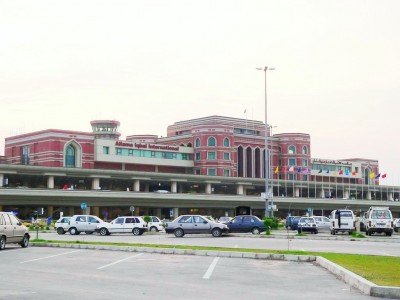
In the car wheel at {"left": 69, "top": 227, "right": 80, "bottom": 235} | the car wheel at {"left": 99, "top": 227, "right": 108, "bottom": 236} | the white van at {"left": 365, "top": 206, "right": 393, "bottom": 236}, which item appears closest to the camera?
the white van at {"left": 365, "top": 206, "right": 393, "bottom": 236}

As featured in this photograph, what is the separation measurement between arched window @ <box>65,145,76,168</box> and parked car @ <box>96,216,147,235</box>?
5883cm

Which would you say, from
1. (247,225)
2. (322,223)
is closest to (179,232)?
(247,225)

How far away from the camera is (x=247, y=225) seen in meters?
42.1

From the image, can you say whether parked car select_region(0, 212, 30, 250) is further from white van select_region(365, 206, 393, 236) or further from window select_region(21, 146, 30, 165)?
window select_region(21, 146, 30, 165)

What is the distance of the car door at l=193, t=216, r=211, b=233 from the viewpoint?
38.0m

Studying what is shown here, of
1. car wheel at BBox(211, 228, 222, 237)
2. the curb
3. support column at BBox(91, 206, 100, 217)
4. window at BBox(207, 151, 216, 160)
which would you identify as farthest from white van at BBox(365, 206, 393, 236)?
window at BBox(207, 151, 216, 160)

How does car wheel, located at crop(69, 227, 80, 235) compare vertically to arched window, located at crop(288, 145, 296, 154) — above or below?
below

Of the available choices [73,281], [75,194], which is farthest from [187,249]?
[75,194]

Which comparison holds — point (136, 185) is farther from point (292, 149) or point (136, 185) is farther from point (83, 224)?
point (83, 224)

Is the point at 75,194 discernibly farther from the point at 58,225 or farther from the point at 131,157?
the point at 58,225

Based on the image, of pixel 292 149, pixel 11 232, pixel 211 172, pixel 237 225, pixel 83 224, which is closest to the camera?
pixel 11 232

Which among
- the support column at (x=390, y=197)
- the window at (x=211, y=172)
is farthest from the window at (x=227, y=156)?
the support column at (x=390, y=197)

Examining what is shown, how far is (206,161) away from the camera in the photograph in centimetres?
11612

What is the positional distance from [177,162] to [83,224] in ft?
237
